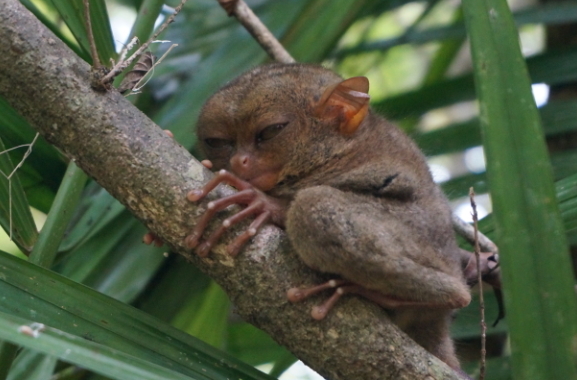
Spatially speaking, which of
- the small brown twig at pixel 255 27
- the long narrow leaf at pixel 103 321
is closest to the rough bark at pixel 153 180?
the long narrow leaf at pixel 103 321

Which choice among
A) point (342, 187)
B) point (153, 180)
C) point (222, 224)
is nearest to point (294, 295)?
point (222, 224)

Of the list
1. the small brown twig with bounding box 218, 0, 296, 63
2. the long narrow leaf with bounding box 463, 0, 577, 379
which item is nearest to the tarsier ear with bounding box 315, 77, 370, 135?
the small brown twig with bounding box 218, 0, 296, 63

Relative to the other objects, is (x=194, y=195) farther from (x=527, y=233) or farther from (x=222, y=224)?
(x=527, y=233)

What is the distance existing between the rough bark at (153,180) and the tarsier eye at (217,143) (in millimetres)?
967

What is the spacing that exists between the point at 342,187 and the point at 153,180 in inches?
33.1

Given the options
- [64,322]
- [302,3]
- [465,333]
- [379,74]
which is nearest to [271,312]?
[64,322]

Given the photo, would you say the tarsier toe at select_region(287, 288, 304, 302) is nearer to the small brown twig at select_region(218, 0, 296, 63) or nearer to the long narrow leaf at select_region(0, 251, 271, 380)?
the long narrow leaf at select_region(0, 251, 271, 380)

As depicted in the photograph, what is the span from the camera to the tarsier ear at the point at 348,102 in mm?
2781

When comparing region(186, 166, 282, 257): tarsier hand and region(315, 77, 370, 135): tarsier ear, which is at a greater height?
region(315, 77, 370, 135): tarsier ear

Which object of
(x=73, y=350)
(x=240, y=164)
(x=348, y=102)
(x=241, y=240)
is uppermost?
(x=348, y=102)

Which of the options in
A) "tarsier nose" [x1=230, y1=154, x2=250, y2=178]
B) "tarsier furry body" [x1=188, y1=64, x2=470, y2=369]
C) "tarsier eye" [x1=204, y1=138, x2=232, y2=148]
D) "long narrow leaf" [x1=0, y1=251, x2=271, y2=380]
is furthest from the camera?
"tarsier eye" [x1=204, y1=138, x2=232, y2=148]

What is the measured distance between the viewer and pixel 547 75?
3703 millimetres

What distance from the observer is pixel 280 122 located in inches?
110

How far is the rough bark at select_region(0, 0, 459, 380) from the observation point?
189 cm
